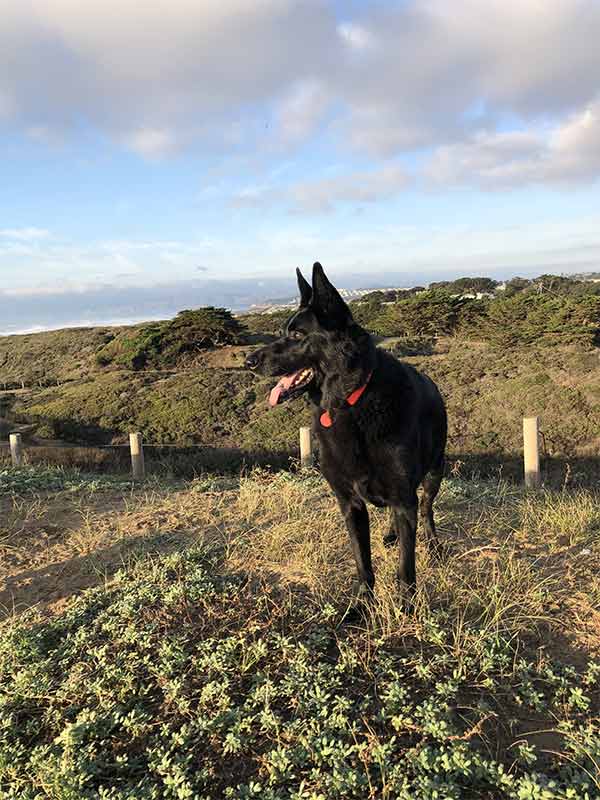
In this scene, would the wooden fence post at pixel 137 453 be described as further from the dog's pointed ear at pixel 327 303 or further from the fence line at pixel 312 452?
the dog's pointed ear at pixel 327 303

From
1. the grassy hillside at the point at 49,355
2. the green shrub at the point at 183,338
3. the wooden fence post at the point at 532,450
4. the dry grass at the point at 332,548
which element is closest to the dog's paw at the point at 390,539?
the dry grass at the point at 332,548

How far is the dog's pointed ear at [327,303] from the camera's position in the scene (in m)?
2.52

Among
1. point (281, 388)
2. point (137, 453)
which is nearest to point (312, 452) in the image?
point (137, 453)

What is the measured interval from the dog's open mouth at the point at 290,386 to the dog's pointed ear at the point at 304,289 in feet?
1.23

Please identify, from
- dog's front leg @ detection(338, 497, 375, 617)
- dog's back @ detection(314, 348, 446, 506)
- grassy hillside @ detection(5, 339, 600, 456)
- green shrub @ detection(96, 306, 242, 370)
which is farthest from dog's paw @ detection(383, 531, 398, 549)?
green shrub @ detection(96, 306, 242, 370)

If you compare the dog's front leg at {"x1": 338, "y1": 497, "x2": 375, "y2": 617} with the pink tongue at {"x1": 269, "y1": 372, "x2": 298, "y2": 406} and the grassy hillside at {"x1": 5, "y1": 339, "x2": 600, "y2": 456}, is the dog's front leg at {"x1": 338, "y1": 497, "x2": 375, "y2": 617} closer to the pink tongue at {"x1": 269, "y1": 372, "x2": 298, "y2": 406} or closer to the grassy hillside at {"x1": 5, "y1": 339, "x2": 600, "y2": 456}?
the pink tongue at {"x1": 269, "y1": 372, "x2": 298, "y2": 406}

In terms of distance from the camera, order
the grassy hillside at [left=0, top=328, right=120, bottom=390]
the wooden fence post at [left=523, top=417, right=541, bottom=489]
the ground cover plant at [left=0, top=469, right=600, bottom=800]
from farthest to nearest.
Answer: the grassy hillside at [left=0, top=328, right=120, bottom=390], the wooden fence post at [left=523, top=417, right=541, bottom=489], the ground cover plant at [left=0, top=469, right=600, bottom=800]

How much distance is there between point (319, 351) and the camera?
8.79 ft

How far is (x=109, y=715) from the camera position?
228cm

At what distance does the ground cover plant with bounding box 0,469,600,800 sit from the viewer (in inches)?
75.7

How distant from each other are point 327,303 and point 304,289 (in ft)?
0.79

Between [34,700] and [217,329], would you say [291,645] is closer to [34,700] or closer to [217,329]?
[34,700]

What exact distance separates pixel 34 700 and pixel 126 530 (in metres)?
1.99

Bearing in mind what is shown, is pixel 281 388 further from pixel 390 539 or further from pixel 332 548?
pixel 390 539
